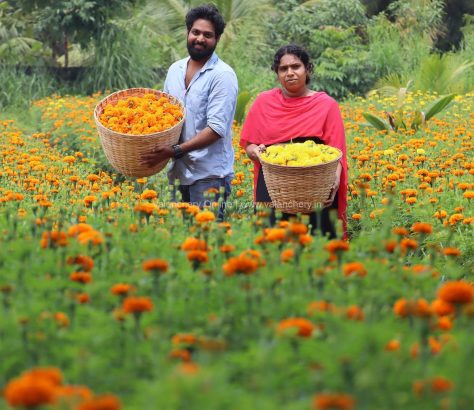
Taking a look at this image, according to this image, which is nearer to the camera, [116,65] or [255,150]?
[255,150]

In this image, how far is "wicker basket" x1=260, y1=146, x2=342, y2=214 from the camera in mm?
4414

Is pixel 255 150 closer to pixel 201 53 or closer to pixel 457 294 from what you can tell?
pixel 201 53

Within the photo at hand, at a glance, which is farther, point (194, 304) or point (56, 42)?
point (56, 42)

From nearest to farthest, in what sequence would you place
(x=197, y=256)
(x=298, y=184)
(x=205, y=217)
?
1. (x=197, y=256)
2. (x=205, y=217)
3. (x=298, y=184)

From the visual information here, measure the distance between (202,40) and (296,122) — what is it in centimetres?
74

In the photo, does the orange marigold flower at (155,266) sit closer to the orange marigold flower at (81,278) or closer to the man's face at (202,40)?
the orange marigold flower at (81,278)

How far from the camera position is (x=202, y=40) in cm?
484

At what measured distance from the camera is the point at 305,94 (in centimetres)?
524

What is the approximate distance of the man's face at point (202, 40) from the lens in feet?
15.9

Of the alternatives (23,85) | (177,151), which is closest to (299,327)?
(177,151)

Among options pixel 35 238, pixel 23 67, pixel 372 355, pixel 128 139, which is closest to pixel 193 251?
pixel 35 238

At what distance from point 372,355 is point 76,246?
4.01 feet

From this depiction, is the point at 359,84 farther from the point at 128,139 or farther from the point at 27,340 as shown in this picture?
the point at 27,340

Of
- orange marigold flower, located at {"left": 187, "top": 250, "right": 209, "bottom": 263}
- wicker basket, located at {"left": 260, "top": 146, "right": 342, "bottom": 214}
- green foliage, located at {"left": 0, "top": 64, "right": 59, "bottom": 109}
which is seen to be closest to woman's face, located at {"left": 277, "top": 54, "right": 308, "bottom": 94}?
wicker basket, located at {"left": 260, "top": 146, "right": 342, "bottom": 214}
